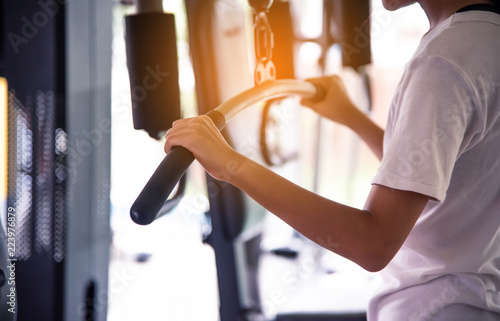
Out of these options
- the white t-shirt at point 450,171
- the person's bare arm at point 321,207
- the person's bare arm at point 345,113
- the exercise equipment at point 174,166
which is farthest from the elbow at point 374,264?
the person's bare arm at point 345,113

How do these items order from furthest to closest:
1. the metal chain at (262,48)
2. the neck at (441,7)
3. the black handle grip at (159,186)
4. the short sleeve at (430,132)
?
the metal chain at (262,48)
the neck at (441,7)
the short sleeve at (430,132)
the black handle grip at (159,186)

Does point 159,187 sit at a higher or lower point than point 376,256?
higher

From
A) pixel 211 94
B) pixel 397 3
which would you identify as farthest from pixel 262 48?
pixel 211 94

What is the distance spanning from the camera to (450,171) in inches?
32.7

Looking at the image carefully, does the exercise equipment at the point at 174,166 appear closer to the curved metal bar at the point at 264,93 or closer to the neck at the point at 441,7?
the curved metal bar at the point at 264,93

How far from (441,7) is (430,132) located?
0.34 meters

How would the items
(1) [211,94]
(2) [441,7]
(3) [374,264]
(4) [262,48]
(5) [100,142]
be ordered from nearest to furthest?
(3) [374,264]
(2) [441,7]
(4) [262,48]
(5) [100,142]
(1) [211,94]

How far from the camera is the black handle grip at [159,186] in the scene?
0.70 m

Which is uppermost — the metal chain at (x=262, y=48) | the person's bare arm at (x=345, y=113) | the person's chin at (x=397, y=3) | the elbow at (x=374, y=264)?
the person's chin at (x=397, y=3)

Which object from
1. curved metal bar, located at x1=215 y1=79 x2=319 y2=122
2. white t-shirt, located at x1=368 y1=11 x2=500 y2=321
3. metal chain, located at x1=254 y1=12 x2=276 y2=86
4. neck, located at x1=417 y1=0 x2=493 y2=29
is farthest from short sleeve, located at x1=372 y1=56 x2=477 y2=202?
metal chain, located at x1=254 y1=12 x2=276 y2=86

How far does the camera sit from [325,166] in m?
A: 3.60

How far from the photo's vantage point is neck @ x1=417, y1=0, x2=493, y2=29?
3.21 feet

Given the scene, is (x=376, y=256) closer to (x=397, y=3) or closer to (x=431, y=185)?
(x=431, y=185)

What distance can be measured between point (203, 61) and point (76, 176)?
0.53 m
